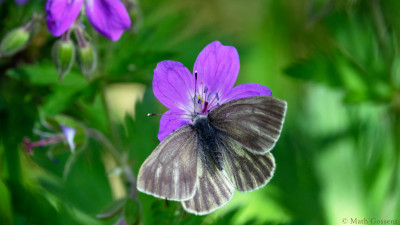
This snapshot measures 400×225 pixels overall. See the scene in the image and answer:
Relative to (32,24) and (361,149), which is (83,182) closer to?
(32,24)

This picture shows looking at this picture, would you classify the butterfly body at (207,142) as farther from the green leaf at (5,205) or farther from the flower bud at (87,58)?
the green leaf at (5,205)

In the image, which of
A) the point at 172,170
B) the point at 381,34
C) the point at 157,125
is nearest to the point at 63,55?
the point at 157,125

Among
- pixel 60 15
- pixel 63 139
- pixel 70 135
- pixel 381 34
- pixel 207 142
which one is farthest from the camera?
pixel 381 34

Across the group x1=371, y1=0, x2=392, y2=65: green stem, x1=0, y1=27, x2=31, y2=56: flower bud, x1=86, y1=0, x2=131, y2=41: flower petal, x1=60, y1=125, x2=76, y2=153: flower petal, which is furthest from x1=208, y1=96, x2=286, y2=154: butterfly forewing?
x1=371, y1=0, x2=392, y2=65: green stem

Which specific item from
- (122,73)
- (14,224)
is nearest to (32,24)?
(122,73)

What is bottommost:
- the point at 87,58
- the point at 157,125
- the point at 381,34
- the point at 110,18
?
the point at 381,34

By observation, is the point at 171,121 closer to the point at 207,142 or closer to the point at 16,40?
the point at 207,142

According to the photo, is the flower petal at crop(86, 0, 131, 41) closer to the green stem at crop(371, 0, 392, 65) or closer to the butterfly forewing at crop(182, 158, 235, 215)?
the butterfly forewing at crop(182, 158, 235, 215)
